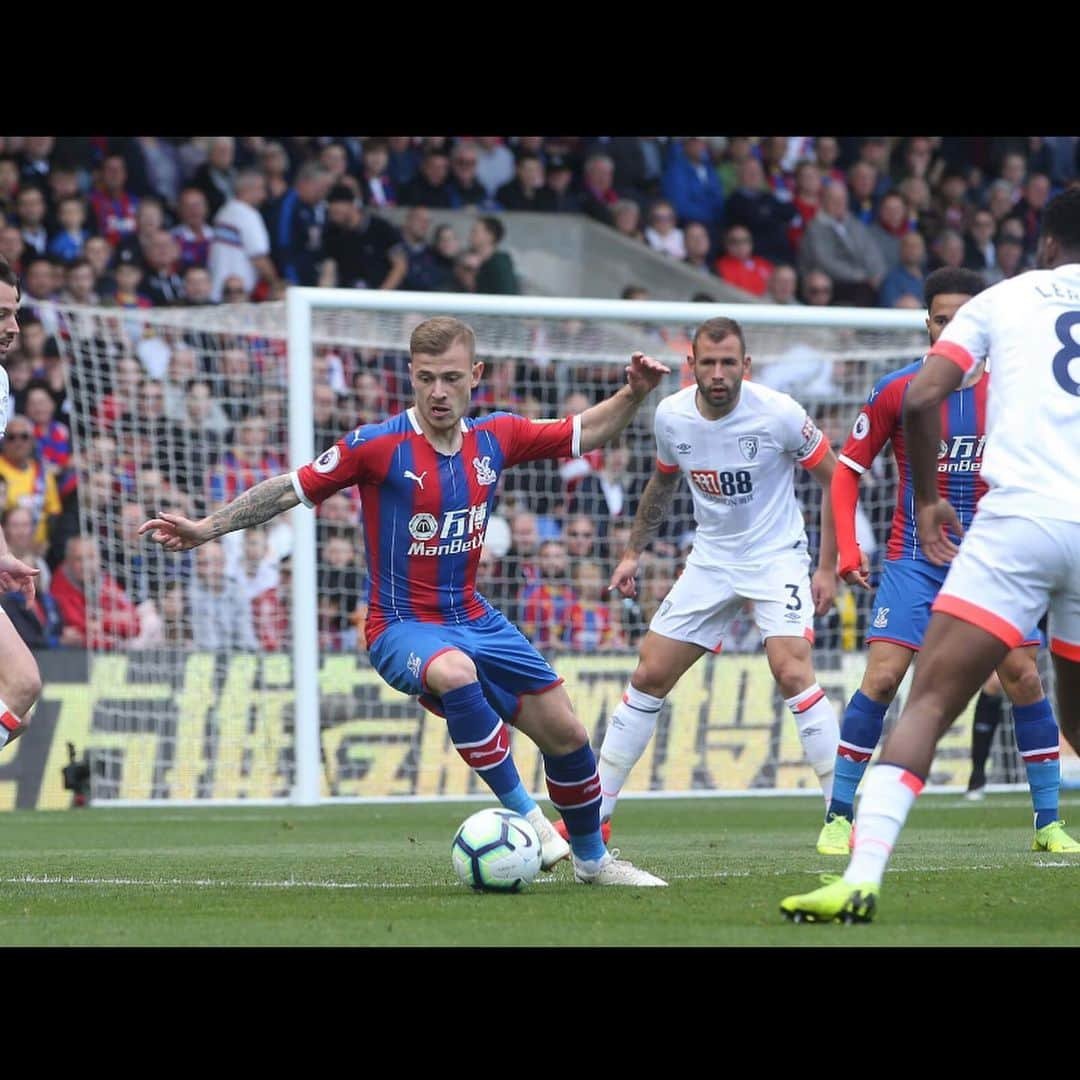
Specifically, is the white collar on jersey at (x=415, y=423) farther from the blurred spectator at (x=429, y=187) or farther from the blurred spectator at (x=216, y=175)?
the blurred spectator at (x=429, y=187)

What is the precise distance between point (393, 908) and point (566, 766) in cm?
120

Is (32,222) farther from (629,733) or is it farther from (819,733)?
(819,733)

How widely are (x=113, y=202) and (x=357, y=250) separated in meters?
2.33

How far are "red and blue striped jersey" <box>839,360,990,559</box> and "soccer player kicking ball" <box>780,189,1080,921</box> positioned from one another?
3312 mm

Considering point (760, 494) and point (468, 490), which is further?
point (760, 494)

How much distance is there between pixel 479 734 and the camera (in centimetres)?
724

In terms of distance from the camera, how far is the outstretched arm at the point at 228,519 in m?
7.34

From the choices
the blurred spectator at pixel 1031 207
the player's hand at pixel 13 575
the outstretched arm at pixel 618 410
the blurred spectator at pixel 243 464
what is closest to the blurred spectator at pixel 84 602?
the blurred spectator at pixel 243 464

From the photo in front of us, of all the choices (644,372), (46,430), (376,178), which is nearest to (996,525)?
(644,372)

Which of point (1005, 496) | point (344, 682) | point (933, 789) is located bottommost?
point (933, 789)

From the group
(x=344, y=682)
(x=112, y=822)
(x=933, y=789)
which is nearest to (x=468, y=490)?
(x=112, y=822)

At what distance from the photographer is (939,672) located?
547 centimetres

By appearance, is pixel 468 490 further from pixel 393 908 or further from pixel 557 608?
pixel 557 608

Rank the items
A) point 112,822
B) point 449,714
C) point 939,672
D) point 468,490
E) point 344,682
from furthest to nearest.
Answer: point 344,682 < point 112,822 < point 468,490 < point 449,714 < point 939,672
